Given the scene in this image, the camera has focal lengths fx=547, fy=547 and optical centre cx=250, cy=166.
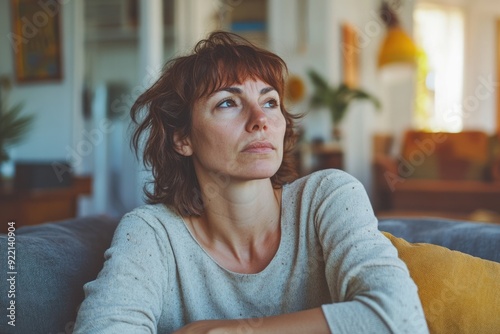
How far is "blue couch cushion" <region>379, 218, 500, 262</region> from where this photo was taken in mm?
1335

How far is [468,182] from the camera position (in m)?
5.42

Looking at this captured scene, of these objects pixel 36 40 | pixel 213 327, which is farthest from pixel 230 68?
pixel 36 40

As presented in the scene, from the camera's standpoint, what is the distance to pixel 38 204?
3.36 meters

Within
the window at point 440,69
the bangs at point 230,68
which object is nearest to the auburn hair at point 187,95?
the bangs at point 230,68

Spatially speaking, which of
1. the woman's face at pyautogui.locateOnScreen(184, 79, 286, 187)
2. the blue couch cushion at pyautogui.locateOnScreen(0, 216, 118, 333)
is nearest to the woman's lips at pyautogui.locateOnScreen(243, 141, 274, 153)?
the woman's face at pyautogui.locateOnScreen(184, 79, 286, 187)

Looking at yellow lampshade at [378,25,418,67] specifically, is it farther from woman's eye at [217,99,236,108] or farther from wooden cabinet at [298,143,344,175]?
woman's eye at [217,99,236,108]

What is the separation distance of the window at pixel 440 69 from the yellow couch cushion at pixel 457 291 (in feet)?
23.7

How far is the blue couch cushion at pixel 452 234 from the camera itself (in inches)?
52.6

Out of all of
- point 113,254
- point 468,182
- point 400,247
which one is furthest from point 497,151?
point 113,254

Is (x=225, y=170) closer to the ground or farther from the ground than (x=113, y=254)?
farther from the ground

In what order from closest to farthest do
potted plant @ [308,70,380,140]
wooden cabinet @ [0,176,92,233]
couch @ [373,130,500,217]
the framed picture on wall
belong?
wooden cabinet @ [0,176,92,233]
the framed picture on wall
couch @ [373,130,500,217]
potted plant @ [308,70,380,140]

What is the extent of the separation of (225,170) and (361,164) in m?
6.10

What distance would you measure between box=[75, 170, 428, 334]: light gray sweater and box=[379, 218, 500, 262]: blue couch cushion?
0.32 metres

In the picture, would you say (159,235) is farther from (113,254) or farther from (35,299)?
(35,299)
